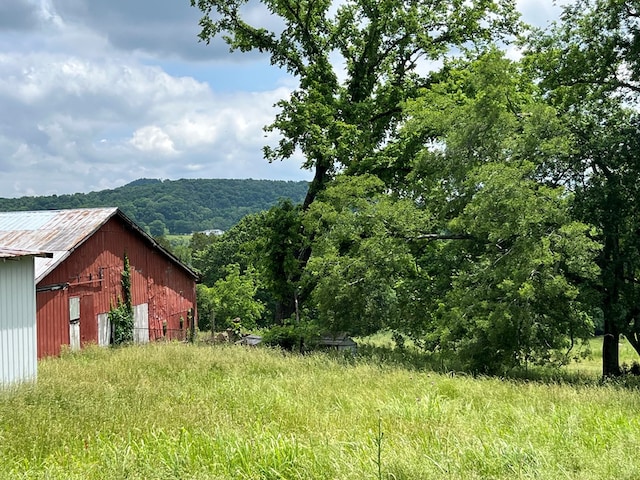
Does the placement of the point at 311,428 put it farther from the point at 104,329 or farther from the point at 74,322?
the point at 104,329

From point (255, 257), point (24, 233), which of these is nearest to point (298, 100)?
point (255, 257)

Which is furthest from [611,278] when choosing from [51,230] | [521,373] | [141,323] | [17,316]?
[51,230]

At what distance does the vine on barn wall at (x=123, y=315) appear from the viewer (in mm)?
22797

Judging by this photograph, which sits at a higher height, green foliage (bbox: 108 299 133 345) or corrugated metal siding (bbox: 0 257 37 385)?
corrugated metal siding (bbox: 0 257 37 385)

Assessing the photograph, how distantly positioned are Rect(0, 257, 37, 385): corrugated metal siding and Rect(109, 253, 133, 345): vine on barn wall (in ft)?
41.0

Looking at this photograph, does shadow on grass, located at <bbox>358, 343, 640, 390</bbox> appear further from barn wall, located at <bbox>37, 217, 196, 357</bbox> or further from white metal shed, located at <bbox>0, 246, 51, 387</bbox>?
barn wall, located at <bbox>37, 217, 196, 357</bbox>

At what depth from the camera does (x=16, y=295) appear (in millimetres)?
10109

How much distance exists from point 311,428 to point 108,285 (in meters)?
18.2

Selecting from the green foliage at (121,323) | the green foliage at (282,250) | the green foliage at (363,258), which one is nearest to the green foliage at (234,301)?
the green foliage at (121,323)

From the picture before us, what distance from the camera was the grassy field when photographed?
16.3 feet

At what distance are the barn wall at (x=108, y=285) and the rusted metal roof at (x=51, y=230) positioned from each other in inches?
18.2

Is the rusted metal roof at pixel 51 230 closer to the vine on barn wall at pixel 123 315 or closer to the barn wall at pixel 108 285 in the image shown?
the barn wall at pixel 108 285

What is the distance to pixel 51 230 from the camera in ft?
70.8

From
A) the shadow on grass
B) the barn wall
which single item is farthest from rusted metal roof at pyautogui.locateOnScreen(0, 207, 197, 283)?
the shadow on grass
